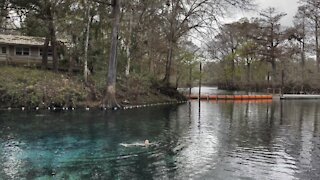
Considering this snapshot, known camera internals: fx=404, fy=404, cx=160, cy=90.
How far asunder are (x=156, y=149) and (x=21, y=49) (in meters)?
33.5

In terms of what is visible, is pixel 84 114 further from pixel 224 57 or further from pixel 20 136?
pixel 224 57

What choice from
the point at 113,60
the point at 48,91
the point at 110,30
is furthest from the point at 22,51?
the point at 113,60

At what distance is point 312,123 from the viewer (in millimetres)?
24281

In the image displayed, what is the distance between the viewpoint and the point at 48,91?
29469 mm

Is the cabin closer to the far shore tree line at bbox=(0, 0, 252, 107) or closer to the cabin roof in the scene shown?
the cabin roof

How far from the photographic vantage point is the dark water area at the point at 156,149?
11.4m

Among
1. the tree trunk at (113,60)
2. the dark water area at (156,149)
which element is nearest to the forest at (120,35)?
the tree trunk at (113,60)

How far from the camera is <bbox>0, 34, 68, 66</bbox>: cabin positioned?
139 ft

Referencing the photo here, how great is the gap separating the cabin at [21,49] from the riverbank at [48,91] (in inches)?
397

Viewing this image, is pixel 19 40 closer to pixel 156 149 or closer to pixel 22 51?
pixel 22 51

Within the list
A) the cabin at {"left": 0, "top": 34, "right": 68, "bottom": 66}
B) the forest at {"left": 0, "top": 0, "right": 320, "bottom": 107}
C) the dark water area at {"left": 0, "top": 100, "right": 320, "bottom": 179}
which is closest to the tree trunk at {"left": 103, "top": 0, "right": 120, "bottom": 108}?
the forest at {"left": 0, "top": 0, "right": 320, "bottom": 107}

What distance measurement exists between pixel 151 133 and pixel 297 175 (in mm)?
8758

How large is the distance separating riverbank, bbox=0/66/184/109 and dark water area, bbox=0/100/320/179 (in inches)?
183

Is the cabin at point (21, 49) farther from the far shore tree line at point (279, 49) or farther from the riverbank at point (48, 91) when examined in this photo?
the far shore tree line at point (279, 49)
